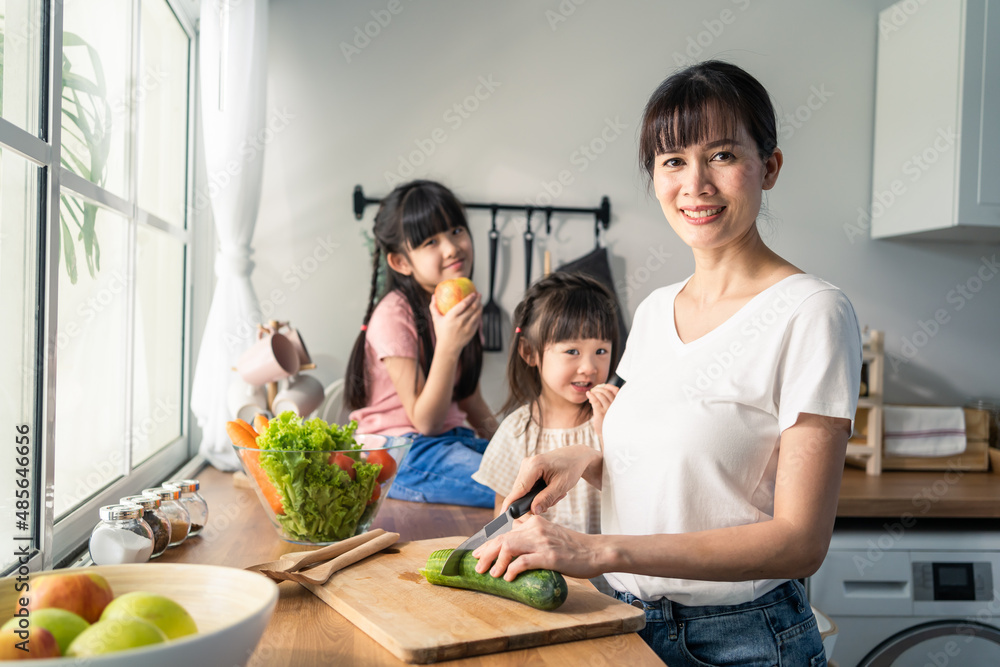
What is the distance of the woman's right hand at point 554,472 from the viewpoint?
0.88 m

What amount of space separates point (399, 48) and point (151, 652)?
200 centimetres

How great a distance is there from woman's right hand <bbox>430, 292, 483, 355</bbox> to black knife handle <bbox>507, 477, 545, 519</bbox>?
0.67 meters

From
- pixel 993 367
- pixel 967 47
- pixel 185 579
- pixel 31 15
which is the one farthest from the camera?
pixel 993 367

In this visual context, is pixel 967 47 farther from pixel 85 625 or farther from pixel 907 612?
pixel 85 625

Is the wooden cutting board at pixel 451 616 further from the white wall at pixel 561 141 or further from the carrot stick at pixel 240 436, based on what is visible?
the white wall at pixel 561 141

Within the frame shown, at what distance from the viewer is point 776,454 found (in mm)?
806

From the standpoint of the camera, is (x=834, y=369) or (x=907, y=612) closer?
(x=834, y=369)

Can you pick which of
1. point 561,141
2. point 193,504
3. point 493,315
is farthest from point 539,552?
point 561,141

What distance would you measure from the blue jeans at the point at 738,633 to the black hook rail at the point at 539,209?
4.95 ft

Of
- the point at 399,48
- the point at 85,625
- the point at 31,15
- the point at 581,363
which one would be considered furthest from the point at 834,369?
the point at 399,48

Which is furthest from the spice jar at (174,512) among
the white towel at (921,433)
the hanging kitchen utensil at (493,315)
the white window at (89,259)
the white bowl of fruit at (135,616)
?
the white towel at (921,433)

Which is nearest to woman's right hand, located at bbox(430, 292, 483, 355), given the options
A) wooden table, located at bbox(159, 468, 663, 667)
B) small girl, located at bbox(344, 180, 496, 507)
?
small girl, located at bbox(344, 180, 496, 507)

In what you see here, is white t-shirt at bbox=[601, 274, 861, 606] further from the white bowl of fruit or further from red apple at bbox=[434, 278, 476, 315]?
red apple at bbox=[434, 278, 476, 315]

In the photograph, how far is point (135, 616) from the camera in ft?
1.60
